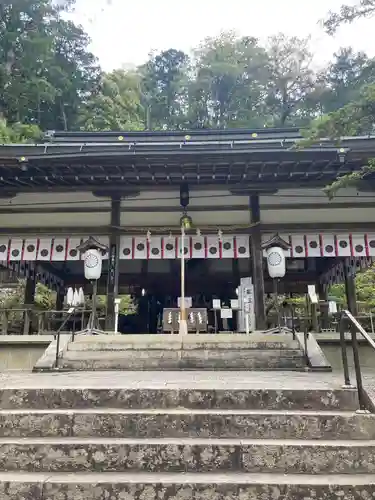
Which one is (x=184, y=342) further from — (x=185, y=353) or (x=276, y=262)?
(x=276, y=262)

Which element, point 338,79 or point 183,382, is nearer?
point 183,382

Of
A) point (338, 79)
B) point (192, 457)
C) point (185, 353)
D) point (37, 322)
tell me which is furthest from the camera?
point (338, 79)

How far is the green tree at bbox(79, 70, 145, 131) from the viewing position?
30.3m

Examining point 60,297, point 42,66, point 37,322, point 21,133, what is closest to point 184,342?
point 37,322

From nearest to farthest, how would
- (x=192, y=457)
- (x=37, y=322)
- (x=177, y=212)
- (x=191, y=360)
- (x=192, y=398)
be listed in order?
(x=192, y=457) < (x=192, y=398) < (x=191, y=360) < (x=177, y=212) < (x=37, y=322)

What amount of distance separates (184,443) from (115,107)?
3224 centimetres

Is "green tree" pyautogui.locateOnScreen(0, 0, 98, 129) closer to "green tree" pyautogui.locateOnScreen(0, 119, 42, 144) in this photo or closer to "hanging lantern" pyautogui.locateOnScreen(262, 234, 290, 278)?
"green tree" pyautogui.locateOnScreen(0, 119, 42, 144)

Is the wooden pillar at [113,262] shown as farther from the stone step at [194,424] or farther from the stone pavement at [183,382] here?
the stone step at [194,424]

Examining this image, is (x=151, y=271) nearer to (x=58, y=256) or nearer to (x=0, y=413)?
(x=58, y=256)

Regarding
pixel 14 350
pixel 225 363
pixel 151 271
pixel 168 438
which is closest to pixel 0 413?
pixel 168 438

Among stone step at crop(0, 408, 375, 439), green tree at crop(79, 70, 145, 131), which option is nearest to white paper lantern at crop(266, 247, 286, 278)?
stone step at crop(0, 408, 375, 439)

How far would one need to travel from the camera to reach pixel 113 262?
978cm

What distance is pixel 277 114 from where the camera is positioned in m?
36.6

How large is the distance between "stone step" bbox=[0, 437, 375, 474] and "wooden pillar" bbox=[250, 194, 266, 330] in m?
6.10
